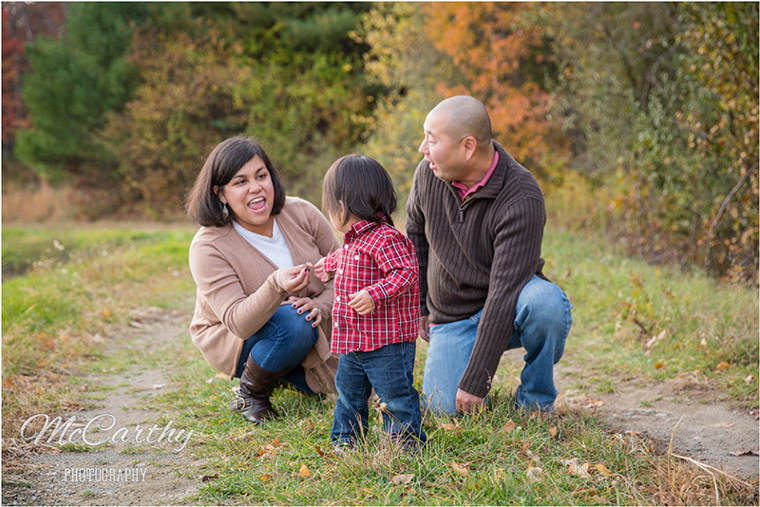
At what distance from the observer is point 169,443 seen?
9.73ft

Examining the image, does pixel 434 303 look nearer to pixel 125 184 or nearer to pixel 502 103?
pixel 502 103

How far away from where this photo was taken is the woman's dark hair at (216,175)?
2.98 metres

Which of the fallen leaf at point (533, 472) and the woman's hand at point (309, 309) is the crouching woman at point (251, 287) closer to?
the woman's hand at point (309, 309)

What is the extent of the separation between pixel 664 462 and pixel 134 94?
54.4 ft

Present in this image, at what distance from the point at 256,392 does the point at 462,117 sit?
171 cm

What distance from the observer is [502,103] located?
1032 cm

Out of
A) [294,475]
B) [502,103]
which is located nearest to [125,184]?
[502,103]

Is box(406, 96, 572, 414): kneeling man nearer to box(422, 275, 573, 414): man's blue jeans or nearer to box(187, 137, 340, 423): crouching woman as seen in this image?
box(422, 275, 573, 414): man's blue jeans

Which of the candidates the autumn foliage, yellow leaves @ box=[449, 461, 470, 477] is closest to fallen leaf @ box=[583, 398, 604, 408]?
yellow leaves @ box=[449, 461, 470, 477]

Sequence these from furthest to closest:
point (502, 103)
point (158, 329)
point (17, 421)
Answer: point (502, 103)
point (158, 329)
point (17, 421)

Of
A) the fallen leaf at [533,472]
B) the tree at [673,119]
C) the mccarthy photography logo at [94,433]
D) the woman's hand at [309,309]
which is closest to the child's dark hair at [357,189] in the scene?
the woman's hand at [309,309]

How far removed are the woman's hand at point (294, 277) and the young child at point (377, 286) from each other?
0.20 m

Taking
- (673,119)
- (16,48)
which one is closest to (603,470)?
(673,119)

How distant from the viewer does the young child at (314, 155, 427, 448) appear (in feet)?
7.82
